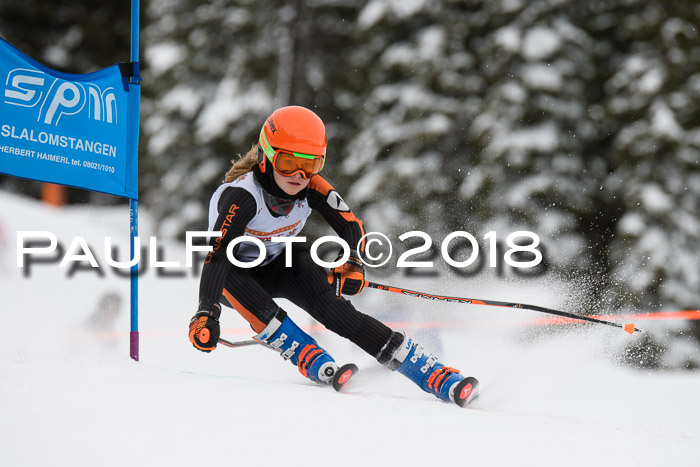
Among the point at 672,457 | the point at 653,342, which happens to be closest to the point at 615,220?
the point at 653,342

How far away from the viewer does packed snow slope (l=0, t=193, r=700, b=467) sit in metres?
2.97

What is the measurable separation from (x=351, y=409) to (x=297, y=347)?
3.31ft

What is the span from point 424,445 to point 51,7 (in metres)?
20.4

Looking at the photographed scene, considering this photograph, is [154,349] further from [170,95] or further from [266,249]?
[170,95]

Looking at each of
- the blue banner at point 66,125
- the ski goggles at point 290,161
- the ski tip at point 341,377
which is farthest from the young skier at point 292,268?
the blue banner at point 66,125

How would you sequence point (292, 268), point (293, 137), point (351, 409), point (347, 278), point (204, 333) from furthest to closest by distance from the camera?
point (292, 268) < point (347, 278) < point (293, 137) < point (204, 333) < point (351, 409)

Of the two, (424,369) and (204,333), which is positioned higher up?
(204,333)

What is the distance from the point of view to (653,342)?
8.56 meters

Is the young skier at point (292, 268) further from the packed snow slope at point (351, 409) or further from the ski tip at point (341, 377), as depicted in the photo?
the packed snow slope at point (351, 409)

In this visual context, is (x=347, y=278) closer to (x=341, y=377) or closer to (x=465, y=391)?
(x=341, y=377)

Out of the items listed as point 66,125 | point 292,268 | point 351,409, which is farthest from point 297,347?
point 66,125

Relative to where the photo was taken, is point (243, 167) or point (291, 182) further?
point (243, 167)

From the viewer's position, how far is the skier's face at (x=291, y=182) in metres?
4.30

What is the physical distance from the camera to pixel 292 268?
466 centimetres
